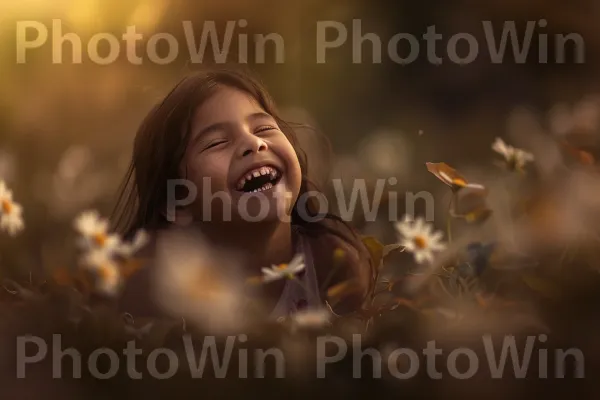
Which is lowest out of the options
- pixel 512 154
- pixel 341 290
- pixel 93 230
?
pixel 341 290

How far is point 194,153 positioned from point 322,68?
0.87 feet

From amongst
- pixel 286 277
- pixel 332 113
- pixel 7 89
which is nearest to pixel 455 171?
pixel 332 113

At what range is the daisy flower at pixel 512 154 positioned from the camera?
3.63 feet

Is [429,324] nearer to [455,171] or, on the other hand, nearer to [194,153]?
[455,171]

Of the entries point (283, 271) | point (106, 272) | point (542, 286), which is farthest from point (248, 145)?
point (542, 286)

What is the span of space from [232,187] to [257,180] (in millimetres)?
43

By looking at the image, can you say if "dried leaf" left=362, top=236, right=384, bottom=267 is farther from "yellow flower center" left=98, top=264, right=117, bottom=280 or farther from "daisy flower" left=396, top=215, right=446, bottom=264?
"yellow flower center" left=98, top=264, right=117, bottom=280

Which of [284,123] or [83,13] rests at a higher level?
[83,13]

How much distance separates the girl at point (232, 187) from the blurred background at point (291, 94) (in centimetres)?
3

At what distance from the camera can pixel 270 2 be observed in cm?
110

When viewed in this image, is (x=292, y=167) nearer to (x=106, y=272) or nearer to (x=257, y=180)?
(x=257, y=180)

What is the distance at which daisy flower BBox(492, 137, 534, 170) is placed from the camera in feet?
3.63

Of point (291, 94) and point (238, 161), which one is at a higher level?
point (291, 94)

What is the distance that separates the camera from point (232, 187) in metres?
1.07
